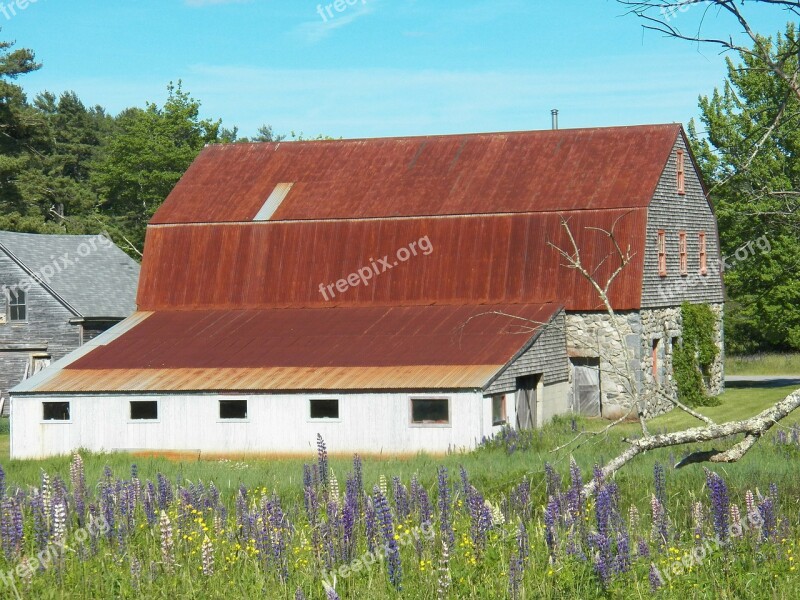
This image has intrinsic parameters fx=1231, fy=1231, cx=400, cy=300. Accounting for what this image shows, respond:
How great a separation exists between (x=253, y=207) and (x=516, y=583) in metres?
31.3

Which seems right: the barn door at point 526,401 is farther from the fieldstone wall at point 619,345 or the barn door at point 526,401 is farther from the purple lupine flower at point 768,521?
the purple lupine flower at point 768,521

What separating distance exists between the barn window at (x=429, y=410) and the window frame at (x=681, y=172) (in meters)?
13.5

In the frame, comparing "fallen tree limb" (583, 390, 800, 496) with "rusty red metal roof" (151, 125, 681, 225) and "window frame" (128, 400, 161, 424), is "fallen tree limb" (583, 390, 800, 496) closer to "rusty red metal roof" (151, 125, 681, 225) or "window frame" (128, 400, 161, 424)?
"window frame" (128, 400, 161, 424)

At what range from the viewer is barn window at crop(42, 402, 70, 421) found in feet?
109

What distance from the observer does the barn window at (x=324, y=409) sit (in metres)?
31.2

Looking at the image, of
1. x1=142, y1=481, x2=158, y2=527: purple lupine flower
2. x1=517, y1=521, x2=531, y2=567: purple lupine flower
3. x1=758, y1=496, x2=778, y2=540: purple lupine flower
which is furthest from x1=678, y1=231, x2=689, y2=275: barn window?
x1=517, y1=521, x2=531, y2=567: purple lupine flower

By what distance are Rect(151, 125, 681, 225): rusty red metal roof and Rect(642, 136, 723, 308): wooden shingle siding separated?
1124mm

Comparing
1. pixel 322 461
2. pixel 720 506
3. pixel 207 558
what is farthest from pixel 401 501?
pixel 720 506

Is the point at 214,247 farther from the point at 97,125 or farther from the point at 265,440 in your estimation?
the point at 97,125

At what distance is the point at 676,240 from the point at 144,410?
17648 millimetres

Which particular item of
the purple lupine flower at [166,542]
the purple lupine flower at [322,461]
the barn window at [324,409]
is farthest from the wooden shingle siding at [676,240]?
the purple lupine flower at [166,542]

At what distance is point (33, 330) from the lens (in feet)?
146

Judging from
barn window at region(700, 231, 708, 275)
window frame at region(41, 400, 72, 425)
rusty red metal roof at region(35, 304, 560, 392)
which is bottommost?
window frame at region(41, 400, 72, 425)

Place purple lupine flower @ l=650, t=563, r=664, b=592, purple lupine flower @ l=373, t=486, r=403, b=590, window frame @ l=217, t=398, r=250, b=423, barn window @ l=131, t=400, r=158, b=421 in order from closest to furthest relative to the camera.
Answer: purple lupine flower @ l=650, t=563, r=664, b=592 < purple lupine flower @ l=373, t=486, r=403, b=590 < window frame @ l=217, t=398, r=250, b=423 < barn window @ l=131, t=400, r=158, b=421
